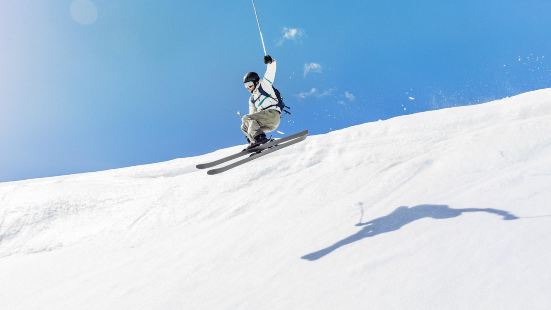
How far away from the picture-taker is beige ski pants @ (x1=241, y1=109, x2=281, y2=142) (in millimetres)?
10344

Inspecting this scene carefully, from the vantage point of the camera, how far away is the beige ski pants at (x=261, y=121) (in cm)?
1034

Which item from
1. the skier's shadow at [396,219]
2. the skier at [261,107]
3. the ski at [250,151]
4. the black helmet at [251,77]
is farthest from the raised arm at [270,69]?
the skier's shadow at [396,219]

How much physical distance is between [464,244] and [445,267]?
791 mm

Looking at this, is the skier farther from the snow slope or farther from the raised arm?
the snow slope

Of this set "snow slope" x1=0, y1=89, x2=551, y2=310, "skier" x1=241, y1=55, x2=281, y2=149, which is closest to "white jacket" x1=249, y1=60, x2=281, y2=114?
"skier" x1=241, y1=55, x2=281, y2=149

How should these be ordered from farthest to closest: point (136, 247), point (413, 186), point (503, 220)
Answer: point (136, 247), point (413, 186), point (503, 220)

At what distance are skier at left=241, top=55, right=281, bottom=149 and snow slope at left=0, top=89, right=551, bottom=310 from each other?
2219 mm

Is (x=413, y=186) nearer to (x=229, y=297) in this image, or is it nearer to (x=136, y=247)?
(x=229, y=297)

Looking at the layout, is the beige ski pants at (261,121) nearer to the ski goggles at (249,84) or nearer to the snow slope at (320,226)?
the ski goggles at (249,84)

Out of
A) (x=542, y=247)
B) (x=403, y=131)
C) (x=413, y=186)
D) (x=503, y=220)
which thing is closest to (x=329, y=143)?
(x=403, y=131)

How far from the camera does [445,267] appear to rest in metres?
6.32

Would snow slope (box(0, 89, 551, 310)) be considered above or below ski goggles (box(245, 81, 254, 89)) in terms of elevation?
below

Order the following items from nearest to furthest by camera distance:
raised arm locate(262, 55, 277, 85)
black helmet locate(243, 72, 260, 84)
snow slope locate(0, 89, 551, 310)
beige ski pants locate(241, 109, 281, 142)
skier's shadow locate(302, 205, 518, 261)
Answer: snow slope locate(0, 89, 551, 310)
skier's shadow locate(302, 205, 518, 261)
raised arm locate(262, 55, 277, 85)
black helmet locate(243, 72, 260, 84)
beige ski pants locate(241, 109, 281, 142)

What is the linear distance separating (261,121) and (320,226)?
2.75 meters
